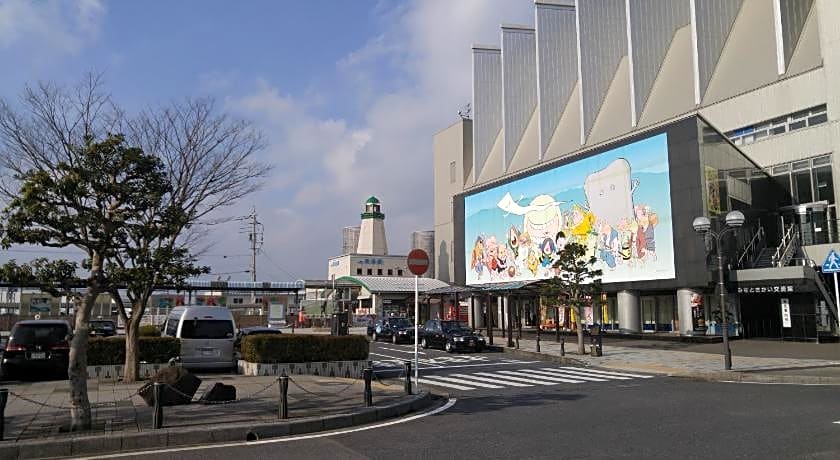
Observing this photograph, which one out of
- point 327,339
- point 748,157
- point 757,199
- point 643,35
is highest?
point 643,35

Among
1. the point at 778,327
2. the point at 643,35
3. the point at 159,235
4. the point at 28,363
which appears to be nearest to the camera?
the point at 159,235

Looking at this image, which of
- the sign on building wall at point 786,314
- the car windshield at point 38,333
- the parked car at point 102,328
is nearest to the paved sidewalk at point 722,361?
the sign on building wall at point 786,314

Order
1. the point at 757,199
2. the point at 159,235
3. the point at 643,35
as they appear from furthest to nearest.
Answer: the point at 643,35, the point at 757,199, the point at 159,235

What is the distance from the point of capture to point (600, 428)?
31.3 feet

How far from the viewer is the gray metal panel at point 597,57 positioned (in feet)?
154

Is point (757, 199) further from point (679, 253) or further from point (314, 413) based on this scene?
point (314, 413)

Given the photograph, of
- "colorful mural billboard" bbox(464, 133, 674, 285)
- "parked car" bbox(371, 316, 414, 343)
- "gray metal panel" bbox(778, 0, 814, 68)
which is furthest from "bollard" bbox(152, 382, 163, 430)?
"gray metal panel" bbox(778, 0, 814, 68)

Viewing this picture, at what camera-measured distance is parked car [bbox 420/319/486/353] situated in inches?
1136

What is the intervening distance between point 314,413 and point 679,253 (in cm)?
2870

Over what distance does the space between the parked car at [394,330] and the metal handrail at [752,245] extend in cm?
1905

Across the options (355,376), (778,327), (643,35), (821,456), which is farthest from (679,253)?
(821,456)

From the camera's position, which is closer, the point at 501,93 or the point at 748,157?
the point at 748,157

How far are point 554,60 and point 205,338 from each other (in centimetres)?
4194

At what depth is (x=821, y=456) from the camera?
289 inches
